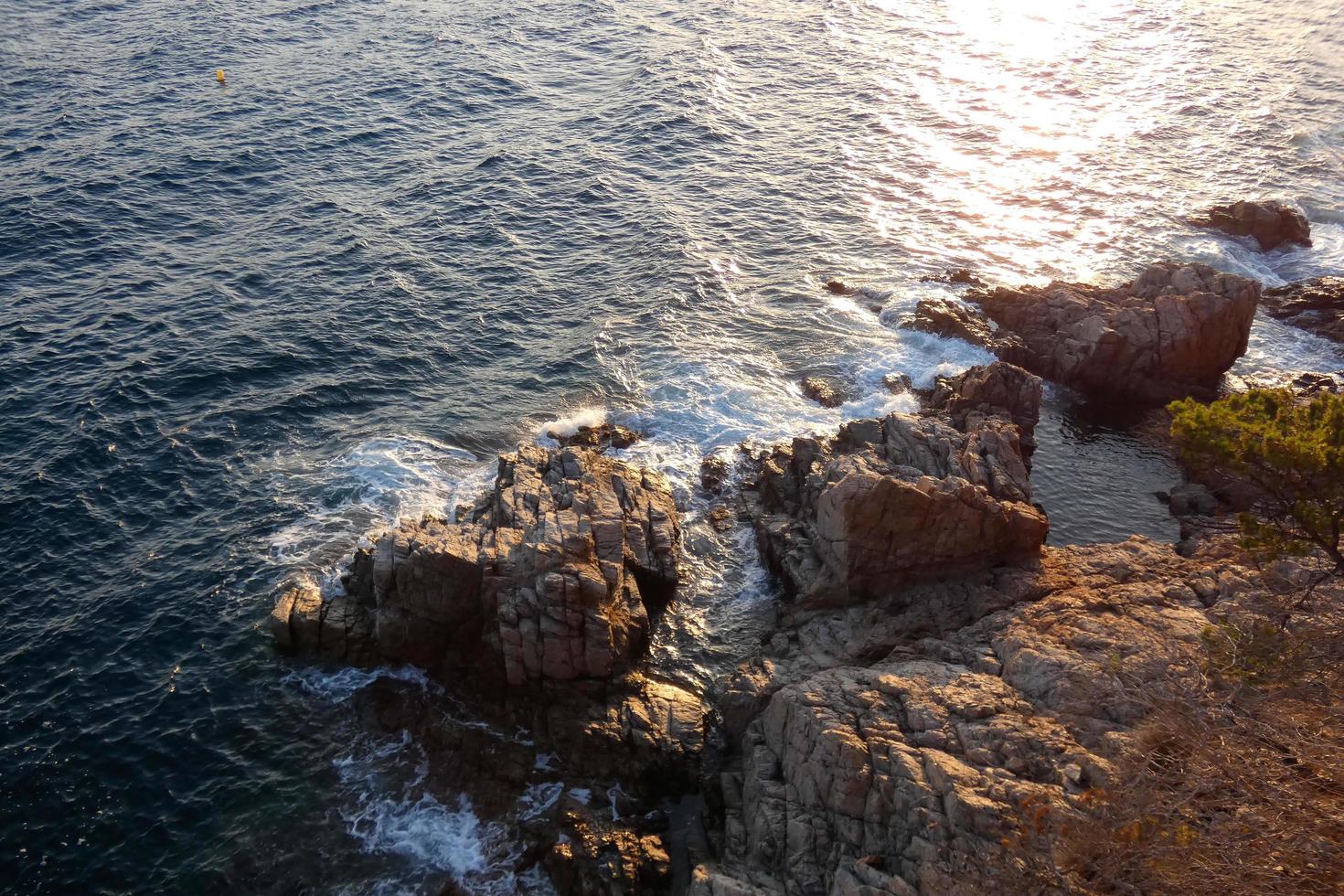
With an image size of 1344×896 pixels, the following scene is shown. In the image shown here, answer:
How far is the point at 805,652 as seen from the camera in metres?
35.3

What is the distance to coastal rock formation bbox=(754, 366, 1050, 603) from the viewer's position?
3653cm

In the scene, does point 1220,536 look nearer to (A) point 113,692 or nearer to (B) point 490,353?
(B) point 490,353

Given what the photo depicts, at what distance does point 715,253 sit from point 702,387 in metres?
15.8

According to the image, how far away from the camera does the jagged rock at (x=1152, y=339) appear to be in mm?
49406

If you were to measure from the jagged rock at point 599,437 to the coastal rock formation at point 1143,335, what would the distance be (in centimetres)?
1988

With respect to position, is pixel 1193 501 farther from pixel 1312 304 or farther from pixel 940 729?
pixel 1312 304

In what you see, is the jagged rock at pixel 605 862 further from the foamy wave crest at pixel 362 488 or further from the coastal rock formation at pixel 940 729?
the foamy wave crest at pixel 362 488

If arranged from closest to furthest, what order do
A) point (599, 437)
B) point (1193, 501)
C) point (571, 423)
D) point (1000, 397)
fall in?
point (1193, 501) → point (1000, 397) → point (599, 437) → point (571, 423)

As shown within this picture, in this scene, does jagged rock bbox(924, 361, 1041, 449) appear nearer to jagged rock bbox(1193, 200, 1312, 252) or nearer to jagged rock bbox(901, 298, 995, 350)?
jagged rock bbox(901, 298, 995, 350)

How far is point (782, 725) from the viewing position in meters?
30.6

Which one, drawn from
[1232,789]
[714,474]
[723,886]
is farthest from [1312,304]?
[723,886]

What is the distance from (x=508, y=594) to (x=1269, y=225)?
56727 millimetres

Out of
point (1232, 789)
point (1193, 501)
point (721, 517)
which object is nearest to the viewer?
point (1232, 789)

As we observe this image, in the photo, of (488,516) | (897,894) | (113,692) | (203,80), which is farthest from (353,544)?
(203,80)
